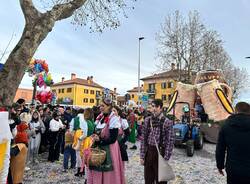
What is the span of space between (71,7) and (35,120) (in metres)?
4.22

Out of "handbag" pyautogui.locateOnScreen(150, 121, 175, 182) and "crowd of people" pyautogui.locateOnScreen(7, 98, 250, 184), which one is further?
"handbag" pyautogui.locateOnScreen(150, 121, 175, 182)

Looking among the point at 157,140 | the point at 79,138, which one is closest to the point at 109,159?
the point at 157,140

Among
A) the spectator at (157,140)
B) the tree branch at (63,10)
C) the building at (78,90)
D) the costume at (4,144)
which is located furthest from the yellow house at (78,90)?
the costume at (4,144)

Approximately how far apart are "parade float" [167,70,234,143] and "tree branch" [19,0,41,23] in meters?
10.8

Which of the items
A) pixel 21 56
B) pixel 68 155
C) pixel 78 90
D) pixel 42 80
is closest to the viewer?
pixel 21 56

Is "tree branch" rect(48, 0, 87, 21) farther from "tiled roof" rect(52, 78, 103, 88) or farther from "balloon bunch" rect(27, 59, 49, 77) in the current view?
"tiled roof" rect(52, 78, 103, 88)

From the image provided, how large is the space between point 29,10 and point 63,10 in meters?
0.75

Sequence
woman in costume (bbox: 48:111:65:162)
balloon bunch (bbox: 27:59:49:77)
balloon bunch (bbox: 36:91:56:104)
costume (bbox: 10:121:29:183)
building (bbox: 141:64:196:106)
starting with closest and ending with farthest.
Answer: costume (bbox: 10:121:29:183) < woman in costume (bbox: 48:111:65:162) < balloon bunch (bbox: 27:59:49:77) < balloon bunch (bbox: 36:91:56:104) < building (bbox: 141:64:196:106)

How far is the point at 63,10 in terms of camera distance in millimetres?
6293

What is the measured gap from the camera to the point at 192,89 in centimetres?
1947

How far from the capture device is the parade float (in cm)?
1542

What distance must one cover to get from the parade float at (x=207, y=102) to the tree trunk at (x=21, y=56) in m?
10.7

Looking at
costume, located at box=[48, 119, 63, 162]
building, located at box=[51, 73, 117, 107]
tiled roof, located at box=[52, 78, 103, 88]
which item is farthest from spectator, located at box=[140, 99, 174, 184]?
tiled roof, located at box=[52, 78, 103, 88]

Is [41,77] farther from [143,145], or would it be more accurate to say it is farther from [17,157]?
[143,145]
